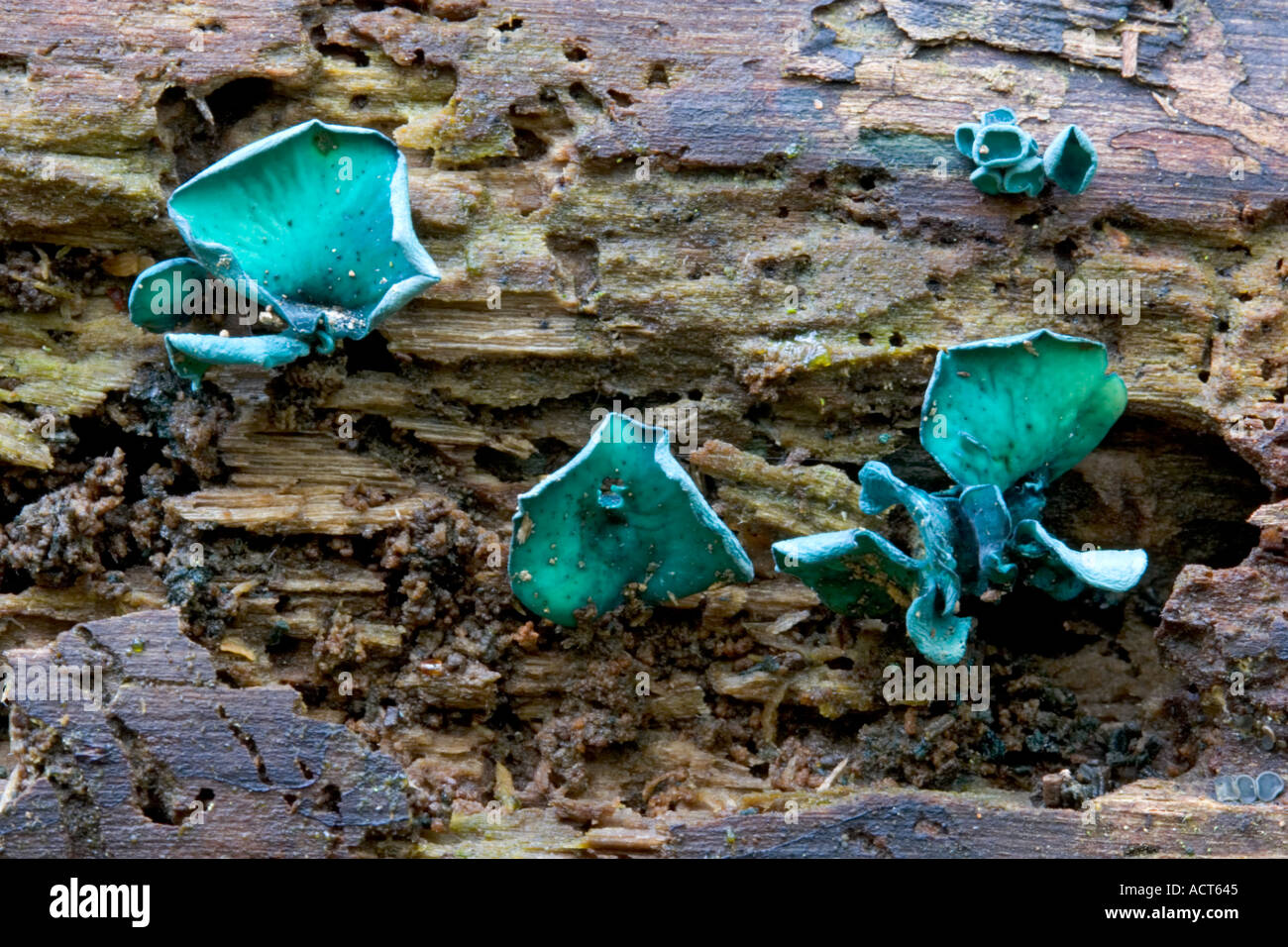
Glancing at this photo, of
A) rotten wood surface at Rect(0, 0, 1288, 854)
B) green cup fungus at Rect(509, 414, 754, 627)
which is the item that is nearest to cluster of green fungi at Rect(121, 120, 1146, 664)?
green cup fungus at Rect(509, 414, 754, 627)

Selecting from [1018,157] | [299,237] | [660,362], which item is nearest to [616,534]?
[660,362]

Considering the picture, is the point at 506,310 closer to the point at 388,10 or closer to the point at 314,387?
the point at 314,387

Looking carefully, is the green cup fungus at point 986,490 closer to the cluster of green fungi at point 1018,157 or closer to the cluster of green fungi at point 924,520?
the cluster of green fungi at point 924,520

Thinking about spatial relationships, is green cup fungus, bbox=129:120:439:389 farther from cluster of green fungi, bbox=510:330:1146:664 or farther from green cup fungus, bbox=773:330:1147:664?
green cup fungus, bbox=773:330:1147:664

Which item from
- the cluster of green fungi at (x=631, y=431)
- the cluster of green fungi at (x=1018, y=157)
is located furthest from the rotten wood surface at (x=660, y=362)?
the cluster of green fungi at (x=631, y=431)

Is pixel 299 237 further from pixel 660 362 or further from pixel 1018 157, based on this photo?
pixel 1018 157

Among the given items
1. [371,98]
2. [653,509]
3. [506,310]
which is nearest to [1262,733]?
[653,509]
